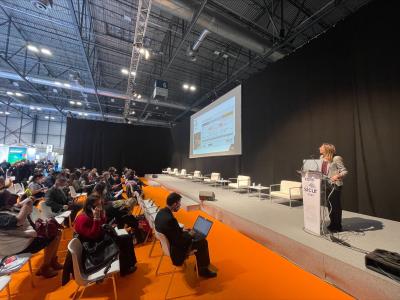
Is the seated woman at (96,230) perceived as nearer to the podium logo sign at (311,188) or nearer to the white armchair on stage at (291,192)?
the podium logo sign at (311,188)

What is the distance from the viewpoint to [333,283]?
2217 millimetres

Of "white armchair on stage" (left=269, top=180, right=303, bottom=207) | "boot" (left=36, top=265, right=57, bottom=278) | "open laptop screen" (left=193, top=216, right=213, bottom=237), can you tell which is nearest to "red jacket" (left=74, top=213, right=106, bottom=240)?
"boot" (left=36, top=265, right=57, bottom=278)

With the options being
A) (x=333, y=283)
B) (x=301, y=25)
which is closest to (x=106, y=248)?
(x=333, y=283)

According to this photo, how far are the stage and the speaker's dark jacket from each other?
1584 millimetres

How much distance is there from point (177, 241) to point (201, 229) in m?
0.60

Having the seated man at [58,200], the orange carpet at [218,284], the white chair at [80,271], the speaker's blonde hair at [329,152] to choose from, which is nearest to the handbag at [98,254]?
the white chair at [80,271]

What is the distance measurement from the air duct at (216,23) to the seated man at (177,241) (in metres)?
4.76

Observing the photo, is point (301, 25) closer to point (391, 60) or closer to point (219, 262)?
point (391, 60)

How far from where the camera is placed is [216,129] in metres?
9.05

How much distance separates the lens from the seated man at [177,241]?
212 centimetres

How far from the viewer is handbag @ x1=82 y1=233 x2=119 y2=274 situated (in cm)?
192

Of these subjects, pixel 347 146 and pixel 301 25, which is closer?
pixel 347 146

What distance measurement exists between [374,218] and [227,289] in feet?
10.9

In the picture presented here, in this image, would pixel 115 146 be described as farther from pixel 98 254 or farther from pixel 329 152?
pixel 329 152
